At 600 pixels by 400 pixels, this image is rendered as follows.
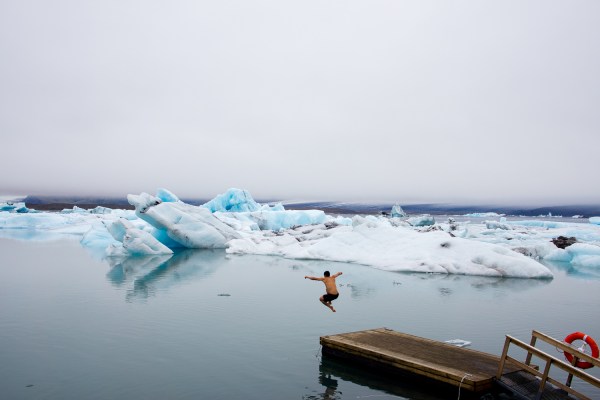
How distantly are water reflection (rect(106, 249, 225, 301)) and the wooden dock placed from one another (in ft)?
25.8

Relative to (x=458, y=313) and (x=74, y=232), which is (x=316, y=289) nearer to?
(x=458, y=313)

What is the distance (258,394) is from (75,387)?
279cm

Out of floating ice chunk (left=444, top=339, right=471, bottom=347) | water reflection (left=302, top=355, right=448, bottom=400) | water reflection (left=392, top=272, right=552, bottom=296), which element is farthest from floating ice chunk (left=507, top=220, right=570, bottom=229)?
water reflection (left=302, top=355, right=448, bottom=400)

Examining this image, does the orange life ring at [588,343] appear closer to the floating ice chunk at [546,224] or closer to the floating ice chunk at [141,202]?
the floating ice chunk at [141,202]

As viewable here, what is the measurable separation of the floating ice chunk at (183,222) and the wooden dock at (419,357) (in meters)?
20.9

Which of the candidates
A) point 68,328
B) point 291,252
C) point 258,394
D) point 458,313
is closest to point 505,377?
point 258,394

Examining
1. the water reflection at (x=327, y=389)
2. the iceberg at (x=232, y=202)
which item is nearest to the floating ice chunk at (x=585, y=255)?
the water reflection at (x=327, y=389)

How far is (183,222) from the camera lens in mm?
28672

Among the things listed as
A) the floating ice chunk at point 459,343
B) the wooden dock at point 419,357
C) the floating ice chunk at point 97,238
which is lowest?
the floating ice chunk at point 97,238

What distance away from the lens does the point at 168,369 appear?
7898mm

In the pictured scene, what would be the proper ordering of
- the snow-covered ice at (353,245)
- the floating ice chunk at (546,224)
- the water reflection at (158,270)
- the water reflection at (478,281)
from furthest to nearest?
the floating ice chunk at (546,224) → the snow-covered ice at (353,245) → the water reflection at (478,281) → the water reflection at (158,270)

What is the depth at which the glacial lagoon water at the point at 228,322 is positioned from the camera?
24.1 ft

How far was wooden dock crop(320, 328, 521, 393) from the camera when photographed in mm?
6922

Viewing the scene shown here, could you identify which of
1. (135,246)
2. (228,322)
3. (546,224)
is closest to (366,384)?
(228,322)
